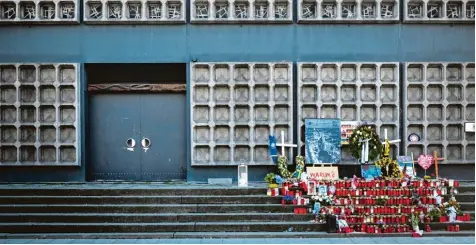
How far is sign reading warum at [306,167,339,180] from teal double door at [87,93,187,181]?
13.1ft

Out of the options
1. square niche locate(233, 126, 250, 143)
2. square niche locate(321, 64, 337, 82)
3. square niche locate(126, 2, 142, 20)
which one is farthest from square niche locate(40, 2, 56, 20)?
square niche locate(321, 64, 337, 82)

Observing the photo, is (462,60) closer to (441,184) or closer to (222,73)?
(441,184)

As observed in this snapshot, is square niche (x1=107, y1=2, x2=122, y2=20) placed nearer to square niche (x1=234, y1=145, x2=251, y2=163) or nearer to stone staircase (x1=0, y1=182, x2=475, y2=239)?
stone staircase (x1=0, y1=182, x2=475, y2=239)

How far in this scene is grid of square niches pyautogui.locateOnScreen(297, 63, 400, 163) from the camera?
14.1 m

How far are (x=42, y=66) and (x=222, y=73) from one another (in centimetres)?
534

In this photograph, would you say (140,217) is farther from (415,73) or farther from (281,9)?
(415,73)

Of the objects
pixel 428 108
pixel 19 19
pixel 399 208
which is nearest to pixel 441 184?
pixel 399 208

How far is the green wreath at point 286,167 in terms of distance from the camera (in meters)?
13.2

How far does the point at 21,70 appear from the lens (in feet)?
46.2

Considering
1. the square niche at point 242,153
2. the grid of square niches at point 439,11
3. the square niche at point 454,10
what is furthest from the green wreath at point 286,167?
the square niche at point 454,10

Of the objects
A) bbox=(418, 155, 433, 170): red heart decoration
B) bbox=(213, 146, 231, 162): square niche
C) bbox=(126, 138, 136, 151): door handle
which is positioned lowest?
bbox=(418, 155, 433, 170): red heart decoration

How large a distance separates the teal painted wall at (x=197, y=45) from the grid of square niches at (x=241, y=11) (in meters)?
0.26

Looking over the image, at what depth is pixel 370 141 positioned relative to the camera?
13.2m

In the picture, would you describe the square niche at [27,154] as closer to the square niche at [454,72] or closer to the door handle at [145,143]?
the door handle at [145,143]
